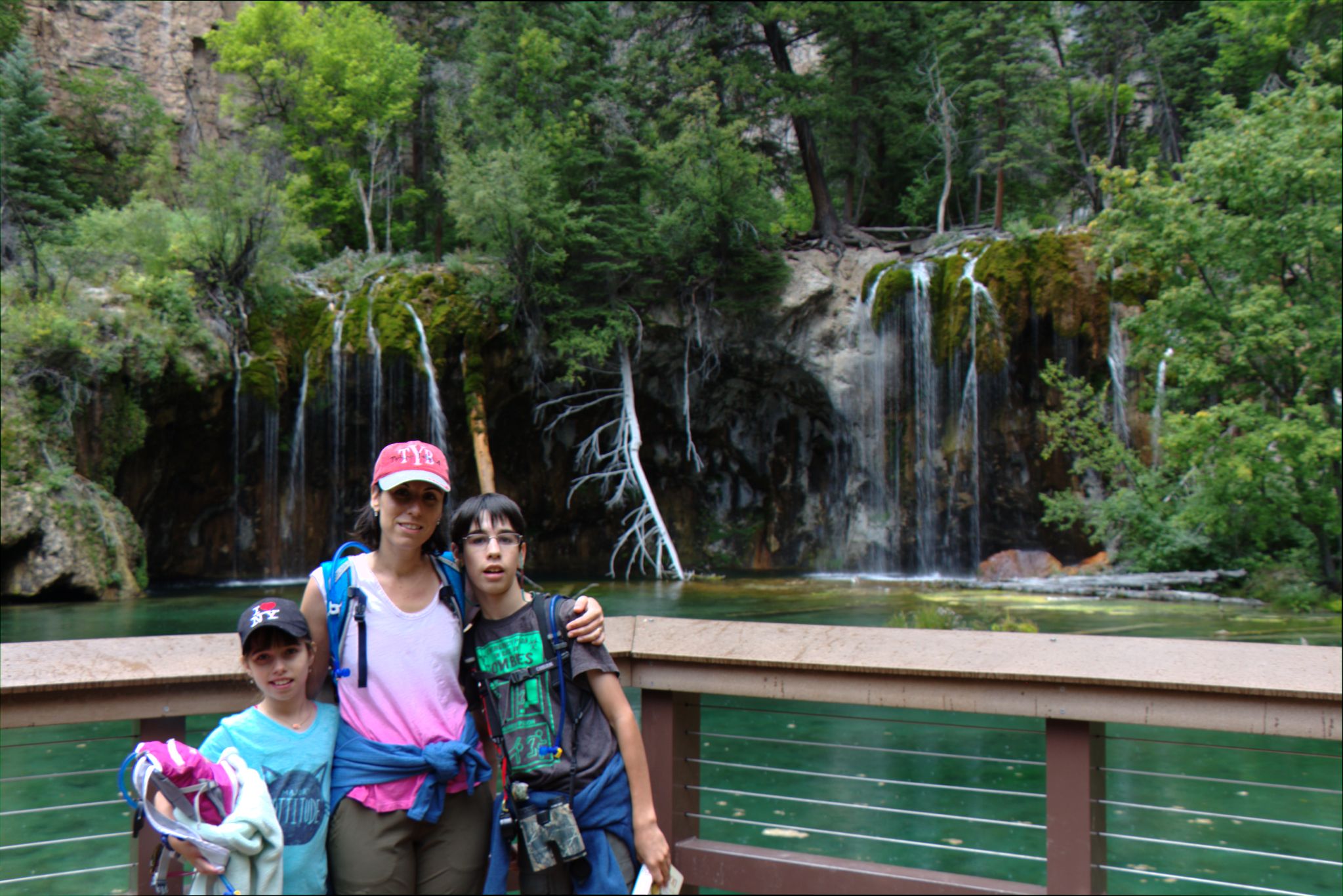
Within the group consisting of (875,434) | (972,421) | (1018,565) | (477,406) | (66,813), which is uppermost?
(477,406)

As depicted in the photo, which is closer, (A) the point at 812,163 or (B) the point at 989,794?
(B) the point at 989,794

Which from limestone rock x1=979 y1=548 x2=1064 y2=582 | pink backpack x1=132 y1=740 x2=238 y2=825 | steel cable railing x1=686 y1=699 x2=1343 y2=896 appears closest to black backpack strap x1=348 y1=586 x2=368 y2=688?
pink backpack x1=132 y1=740 x2=238 y2=825

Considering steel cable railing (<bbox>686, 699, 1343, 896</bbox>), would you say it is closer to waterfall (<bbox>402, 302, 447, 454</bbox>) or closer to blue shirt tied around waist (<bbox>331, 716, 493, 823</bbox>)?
blue shirt tied around waist (<bbox>331, 716, 493, 823</bbox>)

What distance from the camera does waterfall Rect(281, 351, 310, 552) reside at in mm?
21828

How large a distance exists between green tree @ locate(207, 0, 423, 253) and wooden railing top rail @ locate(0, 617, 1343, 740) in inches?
1108

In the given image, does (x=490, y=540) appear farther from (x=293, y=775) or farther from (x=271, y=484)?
(x=271, y=484)

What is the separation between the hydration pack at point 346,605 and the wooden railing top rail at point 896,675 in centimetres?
38

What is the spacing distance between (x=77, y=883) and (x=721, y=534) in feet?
76.0

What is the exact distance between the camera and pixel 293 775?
208 cm

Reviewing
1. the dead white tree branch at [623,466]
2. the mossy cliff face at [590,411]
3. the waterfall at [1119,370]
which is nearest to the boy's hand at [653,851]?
the mossy cliff face at [590,411]

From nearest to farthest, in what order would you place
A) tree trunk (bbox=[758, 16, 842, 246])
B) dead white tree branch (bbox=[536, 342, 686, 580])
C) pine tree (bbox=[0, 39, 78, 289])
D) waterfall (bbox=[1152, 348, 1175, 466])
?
pine tree (bbox=[0, 39, 78, 289])
waterfall (bbox=[1152, 348, 1175, 466])
dead white tree branch (bbox=[536, 342, 686, 580])
tree trunk (bbox=[758, 16, 842, 246])

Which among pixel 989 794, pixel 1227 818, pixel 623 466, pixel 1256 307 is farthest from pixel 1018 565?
pixel 1227 818

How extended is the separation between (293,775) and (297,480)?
22000mm

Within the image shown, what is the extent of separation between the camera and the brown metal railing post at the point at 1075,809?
89.8 inches
